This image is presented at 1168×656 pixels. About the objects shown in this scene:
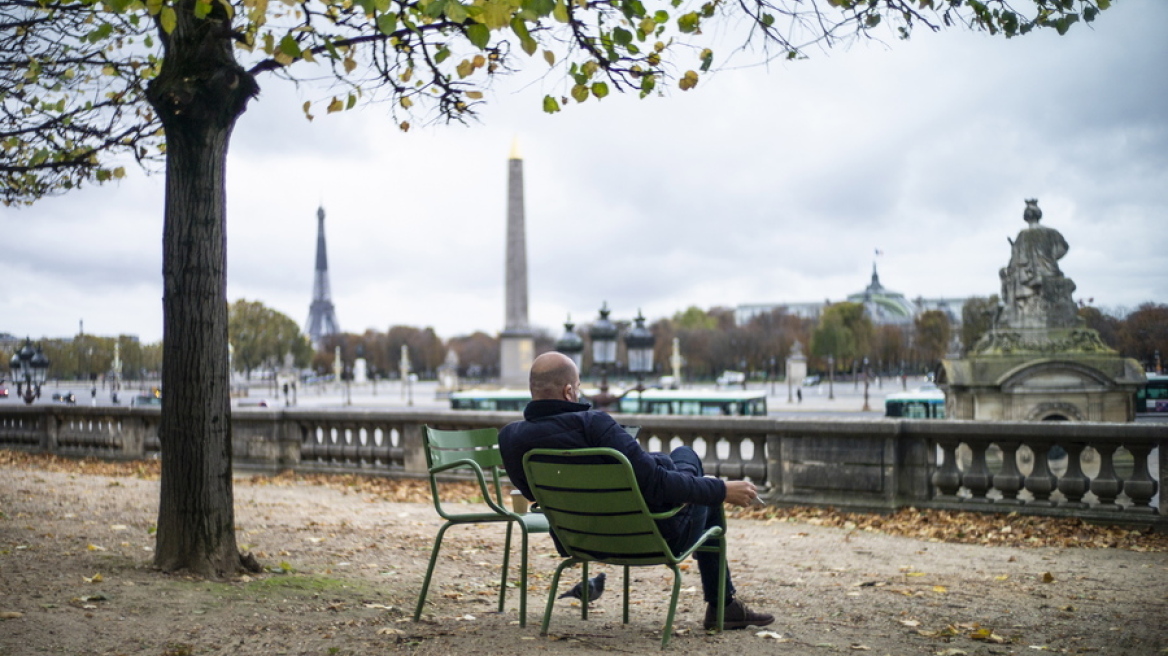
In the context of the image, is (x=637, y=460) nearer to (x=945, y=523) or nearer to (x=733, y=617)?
(x=733, y=617)

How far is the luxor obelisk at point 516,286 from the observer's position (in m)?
50.1

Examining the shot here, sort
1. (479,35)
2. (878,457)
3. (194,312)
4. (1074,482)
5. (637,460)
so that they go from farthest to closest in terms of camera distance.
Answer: (878,457)
(1074,482)
(194,312)
(479,35)
(637,460)

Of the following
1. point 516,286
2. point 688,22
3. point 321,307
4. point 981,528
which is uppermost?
point 321,307

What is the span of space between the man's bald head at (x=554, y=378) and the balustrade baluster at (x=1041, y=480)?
636cm

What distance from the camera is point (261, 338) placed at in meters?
95.6

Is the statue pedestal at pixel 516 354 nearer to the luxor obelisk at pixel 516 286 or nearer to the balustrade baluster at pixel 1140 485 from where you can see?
the luxor obelisk at pixel 516 286

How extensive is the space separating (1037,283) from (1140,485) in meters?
14.9

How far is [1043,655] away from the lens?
189 inches

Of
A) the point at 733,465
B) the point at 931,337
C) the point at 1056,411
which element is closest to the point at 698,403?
the point at 1056,411

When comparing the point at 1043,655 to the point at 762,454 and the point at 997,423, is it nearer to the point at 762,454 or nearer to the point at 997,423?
the point at 997,423

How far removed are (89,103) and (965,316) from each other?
245 ft

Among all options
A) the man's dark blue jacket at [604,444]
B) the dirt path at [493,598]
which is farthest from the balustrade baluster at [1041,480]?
the man's dark blue jacket at [604,444]

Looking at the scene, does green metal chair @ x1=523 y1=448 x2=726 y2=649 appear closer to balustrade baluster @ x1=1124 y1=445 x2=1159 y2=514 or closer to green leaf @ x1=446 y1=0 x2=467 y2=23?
green leaf @ x1=446 y1=0 x2=467 y2=23

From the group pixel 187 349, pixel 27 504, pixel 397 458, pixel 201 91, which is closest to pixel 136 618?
pixel 187 349
